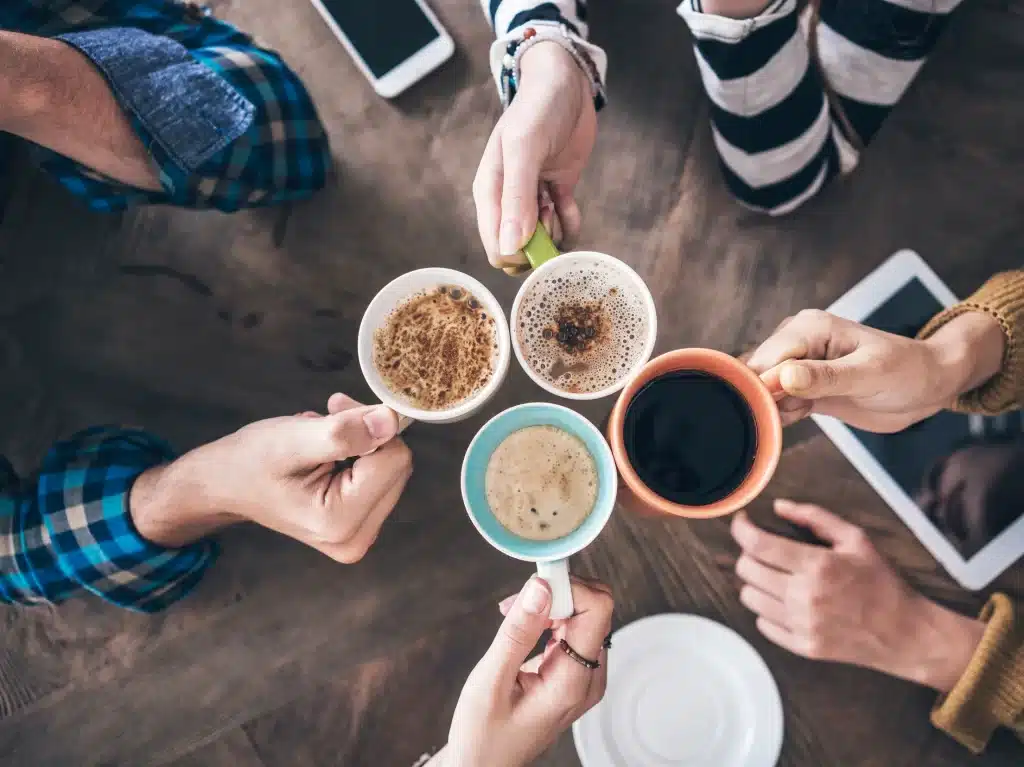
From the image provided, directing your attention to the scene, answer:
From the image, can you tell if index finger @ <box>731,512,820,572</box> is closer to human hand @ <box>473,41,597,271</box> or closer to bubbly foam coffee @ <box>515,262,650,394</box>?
bubbly foam coffee @ <box>515,262,650,394</box>

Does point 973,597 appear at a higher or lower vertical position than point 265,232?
lower

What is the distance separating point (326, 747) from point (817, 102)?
1.21 metres

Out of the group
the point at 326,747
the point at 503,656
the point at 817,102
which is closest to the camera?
the point at 503,656

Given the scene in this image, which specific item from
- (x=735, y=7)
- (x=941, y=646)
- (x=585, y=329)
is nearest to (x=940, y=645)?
(x=941, y=646)

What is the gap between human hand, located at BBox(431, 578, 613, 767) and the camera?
0.80 m

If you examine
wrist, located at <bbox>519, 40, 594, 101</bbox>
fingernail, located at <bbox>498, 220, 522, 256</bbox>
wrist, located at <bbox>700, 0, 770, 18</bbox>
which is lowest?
fingernail, located at <bbox>498, 220, 522, 256</bbox>

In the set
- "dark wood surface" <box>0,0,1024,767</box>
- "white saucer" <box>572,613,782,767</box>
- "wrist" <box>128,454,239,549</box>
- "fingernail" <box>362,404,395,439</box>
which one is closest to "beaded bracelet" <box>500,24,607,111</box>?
"dark wood surface" <box>0,0,1024,767</box>

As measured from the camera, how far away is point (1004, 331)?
90cm

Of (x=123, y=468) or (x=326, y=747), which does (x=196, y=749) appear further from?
(x=123, y=468)

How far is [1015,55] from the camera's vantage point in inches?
45.8

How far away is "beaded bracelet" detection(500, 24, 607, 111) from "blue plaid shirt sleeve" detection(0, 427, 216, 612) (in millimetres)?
747

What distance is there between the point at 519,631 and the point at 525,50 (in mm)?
707

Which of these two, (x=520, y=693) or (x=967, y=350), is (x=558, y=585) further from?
(x=967, y=350)

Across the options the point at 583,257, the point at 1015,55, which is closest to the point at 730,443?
the point at 583,257
